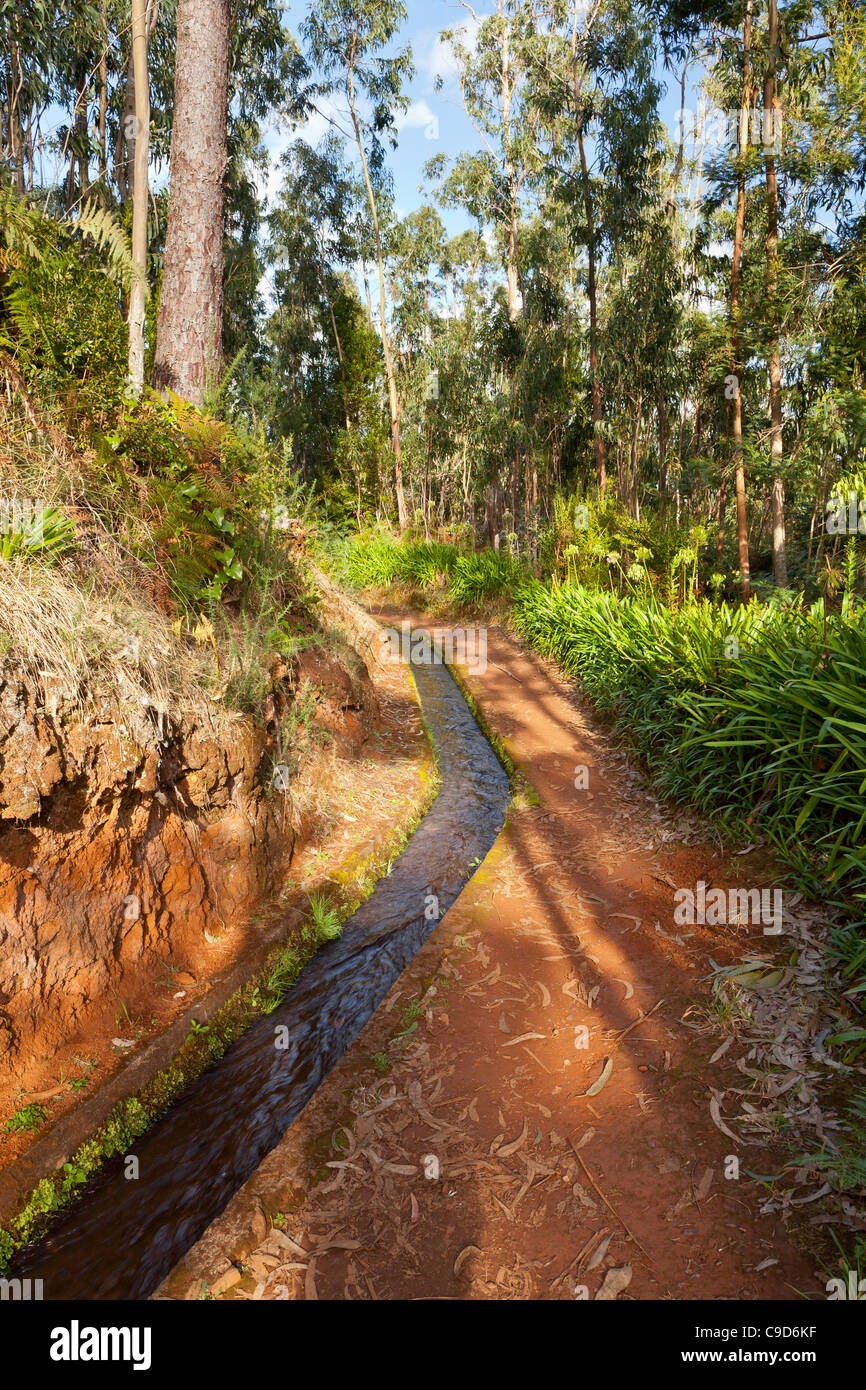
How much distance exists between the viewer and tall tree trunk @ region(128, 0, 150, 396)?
480 centimetres

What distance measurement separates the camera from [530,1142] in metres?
2.39

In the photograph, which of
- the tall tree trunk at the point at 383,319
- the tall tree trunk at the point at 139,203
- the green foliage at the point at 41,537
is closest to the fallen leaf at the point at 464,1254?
the green foliage at the point at 41,537

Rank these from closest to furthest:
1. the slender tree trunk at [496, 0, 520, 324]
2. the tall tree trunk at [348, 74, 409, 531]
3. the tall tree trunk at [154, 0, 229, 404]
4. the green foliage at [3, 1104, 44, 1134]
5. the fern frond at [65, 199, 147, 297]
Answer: the green foliage at [3, 1104, 44, 1134], the fern frond at [65, 199, 147, 297], the tall tree trunk at [154, 0, 229, 404], the slender tree trunk at [496, 0, 520, 324], the tall tree trunk at [348, 74, 409, 531]

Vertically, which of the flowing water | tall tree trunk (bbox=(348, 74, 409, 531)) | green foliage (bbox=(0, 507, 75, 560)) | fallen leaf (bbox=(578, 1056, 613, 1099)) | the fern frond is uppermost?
tall tree trunk (bbox=(348, 74, 409, 531))

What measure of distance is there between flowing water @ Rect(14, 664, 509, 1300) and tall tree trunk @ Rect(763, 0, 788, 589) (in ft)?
25.7

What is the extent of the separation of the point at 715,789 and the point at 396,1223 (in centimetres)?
290

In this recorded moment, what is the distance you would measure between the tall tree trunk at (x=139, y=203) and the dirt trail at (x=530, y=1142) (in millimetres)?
4338

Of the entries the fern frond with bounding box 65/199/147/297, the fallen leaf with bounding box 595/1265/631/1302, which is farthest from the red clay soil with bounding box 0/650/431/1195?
the fern frond with bounding box 65/199/147/297

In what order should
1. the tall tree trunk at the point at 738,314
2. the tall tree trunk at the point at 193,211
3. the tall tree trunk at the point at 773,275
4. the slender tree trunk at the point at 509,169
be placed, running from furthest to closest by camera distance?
the slender tree trunk at the point at 509,169 < the tall tree trunk at the point at 738,314 < the tall tree trunk at the point at 773,275 < the tall tree trunk at the point at 193,211

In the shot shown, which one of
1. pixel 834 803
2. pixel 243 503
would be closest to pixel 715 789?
pixel 834 803

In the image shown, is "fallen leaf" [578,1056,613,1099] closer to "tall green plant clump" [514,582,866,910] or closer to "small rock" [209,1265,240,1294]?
"tall green plant clump" [514,582,866,910]

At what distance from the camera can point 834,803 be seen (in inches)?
132

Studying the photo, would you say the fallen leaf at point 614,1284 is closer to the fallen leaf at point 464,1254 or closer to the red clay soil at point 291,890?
the fallen leaf at point 464,1254

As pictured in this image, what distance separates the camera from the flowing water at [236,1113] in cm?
223
